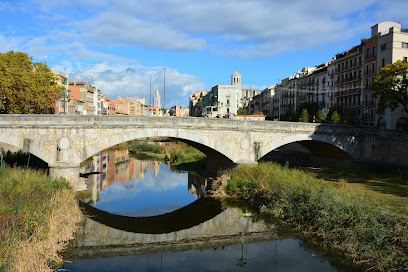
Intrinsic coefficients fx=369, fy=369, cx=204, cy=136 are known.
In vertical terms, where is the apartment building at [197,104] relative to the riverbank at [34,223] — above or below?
above

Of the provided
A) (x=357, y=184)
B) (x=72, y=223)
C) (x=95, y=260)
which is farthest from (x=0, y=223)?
(x=357, y=184)

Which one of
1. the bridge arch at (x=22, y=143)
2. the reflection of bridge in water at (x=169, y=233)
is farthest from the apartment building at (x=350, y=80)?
the bridge arch at (x=22, y=143)

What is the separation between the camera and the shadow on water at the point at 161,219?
2084 cm

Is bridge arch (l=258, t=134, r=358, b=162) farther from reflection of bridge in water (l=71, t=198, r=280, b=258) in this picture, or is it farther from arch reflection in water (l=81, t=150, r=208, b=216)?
reflection of bridge in water (l=71, t=198, r=280, b=258)

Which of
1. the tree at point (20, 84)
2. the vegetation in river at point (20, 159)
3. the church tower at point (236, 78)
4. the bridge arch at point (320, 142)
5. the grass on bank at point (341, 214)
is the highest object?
the church tower at point (236, 78)

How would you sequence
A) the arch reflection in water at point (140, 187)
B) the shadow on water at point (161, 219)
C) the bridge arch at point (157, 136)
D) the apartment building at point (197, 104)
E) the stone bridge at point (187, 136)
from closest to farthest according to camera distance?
the shadow on water at point (161, 219) < the arch reflection in water at point (140, 187) < the stone bridge at point (187, 136) < the bridge arch at point (157, 136) < the apartment building at point (197, 104)

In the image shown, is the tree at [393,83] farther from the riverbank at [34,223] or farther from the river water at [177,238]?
the riverbank at [34,223]

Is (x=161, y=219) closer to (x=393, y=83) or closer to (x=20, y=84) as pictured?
(x=20, y=84)

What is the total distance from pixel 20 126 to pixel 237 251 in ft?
59.9

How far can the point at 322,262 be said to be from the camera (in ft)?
50.1

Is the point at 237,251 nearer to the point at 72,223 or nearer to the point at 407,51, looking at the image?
the point at 72,223

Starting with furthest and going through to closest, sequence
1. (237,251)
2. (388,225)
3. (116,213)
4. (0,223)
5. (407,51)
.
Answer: (407,51) → (116,213) → (237,251) → (388,225) → (0,223)

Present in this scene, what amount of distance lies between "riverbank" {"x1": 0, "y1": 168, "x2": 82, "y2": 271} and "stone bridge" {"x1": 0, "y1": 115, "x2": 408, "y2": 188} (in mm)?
5962

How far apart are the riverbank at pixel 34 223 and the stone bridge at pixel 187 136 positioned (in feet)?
19.6
